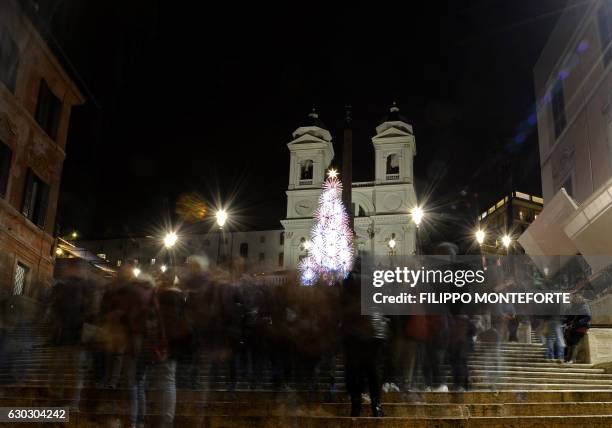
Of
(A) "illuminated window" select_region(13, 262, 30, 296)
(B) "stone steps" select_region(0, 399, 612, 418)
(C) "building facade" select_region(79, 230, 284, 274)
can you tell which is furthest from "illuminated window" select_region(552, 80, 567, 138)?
(C) "building facade" select_region(79, 230, 284, 274)

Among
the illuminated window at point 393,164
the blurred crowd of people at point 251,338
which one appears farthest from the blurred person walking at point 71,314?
the illuminated window at point 393,164

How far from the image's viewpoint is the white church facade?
60062 mm

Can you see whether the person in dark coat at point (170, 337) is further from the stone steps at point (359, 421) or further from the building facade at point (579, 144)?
the building facade at point (579, 144)

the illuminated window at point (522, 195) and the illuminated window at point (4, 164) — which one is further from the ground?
the illuminated window at point (522, 195)

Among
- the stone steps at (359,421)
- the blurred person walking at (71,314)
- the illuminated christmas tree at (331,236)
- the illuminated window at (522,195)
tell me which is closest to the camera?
the stone steps at (359,421)

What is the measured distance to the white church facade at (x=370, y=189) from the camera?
60062mm

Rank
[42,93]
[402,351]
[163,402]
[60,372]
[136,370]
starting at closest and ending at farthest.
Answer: [163,402] → [136,370] → [402,351] → [60,372] → [42,93]

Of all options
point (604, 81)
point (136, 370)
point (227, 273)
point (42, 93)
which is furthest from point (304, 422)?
point (42, 93)

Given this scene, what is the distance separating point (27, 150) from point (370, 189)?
46.4 metres

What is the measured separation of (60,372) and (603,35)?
1718 centimetres

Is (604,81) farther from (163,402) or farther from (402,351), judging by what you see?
(163,402)

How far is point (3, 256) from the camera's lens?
17.2m

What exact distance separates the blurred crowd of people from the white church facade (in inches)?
1897

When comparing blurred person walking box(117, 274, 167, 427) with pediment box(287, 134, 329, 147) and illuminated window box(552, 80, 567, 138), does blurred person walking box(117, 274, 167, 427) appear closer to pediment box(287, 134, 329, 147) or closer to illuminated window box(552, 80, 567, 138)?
illuminated window box(552, 80, 567, 138)
